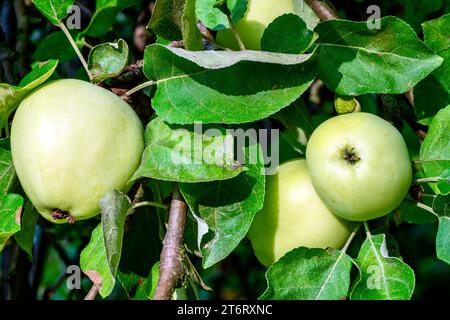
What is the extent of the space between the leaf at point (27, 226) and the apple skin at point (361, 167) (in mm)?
425

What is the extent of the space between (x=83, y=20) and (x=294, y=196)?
69 centimetres

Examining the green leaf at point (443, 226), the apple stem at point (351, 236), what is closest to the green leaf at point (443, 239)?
the green leaf at point (443, 226)

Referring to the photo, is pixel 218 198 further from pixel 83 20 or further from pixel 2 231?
pixel 83 20

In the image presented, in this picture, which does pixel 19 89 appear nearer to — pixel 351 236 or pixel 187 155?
pixel 187 155

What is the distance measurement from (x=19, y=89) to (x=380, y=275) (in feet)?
1.76

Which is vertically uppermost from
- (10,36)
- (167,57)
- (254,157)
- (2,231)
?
(167,57)

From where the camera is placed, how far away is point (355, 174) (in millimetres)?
946

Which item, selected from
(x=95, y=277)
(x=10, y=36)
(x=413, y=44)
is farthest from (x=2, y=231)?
(x=10, y=36)

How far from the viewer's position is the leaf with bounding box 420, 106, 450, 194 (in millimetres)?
1030

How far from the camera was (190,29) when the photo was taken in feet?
3.11

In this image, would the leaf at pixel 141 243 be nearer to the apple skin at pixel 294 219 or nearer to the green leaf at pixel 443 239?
the apple skin at pixel 294 219

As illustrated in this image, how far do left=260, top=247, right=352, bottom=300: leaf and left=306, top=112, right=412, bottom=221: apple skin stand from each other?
7cm

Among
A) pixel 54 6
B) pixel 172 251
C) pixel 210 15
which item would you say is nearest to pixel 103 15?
pixel 54 6

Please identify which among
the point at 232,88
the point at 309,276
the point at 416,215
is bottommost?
the point at 416,215
